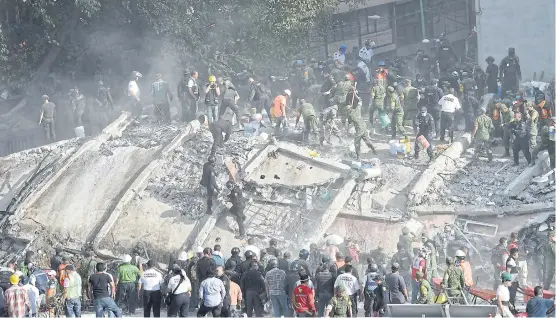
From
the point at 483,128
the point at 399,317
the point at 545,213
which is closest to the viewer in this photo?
the point at 399,317

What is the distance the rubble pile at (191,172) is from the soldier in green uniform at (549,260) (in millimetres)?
7301

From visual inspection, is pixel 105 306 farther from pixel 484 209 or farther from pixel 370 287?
pixel 484 209

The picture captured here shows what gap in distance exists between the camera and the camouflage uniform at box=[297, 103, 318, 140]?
2936 centimetres

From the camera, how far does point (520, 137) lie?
2764cm

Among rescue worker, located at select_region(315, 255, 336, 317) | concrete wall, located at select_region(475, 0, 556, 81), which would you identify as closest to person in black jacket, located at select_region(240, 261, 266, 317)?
rescue worker, located at select_region(315, 255, 336, 317)

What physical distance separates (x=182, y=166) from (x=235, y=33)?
26.8 feet

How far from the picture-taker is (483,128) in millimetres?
28234

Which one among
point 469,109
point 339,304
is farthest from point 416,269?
point 469,109

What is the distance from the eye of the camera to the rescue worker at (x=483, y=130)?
92.4ft

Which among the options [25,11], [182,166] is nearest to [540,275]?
[182,166]

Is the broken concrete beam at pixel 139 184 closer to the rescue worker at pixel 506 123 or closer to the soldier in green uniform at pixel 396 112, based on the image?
the soldier in green uniform at pixel 396 112

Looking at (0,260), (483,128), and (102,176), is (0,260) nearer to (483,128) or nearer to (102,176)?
(102,176)

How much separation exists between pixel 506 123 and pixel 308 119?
4.42m

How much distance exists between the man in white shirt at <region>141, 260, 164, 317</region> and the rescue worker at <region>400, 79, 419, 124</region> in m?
10.5
